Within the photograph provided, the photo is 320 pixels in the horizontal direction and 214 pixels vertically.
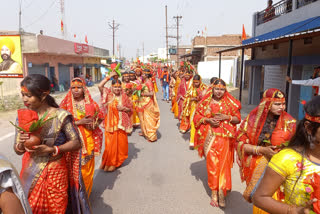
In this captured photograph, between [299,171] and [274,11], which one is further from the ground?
[274,11]

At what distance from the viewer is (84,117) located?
13.0ft

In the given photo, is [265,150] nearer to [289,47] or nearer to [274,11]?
[289,47]

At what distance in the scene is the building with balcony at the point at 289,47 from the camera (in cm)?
788

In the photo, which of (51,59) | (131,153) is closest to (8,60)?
(51,59)

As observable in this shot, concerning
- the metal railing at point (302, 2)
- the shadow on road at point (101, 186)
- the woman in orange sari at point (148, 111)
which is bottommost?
the shadow on road at point (101, 186)

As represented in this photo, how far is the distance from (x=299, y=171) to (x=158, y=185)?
324 centimetres

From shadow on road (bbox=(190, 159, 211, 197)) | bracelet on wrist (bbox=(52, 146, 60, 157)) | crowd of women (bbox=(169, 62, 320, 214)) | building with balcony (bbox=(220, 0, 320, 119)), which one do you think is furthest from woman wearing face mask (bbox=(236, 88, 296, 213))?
building with balcony (bbox=(220, 0, 320, 119))

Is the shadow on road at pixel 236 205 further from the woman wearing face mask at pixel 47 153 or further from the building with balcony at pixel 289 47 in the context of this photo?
the building with balcony at pixel 289 47

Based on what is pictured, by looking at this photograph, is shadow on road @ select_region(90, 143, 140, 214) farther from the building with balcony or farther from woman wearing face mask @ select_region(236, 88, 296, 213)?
the building with balcony

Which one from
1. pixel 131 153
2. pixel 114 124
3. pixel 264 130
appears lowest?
pixel 131 153

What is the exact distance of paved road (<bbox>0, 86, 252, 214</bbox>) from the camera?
12.7 feet

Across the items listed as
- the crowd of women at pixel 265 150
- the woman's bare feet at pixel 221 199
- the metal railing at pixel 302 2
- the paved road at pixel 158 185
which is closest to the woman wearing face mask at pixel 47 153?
the paved road at pixel 158 185

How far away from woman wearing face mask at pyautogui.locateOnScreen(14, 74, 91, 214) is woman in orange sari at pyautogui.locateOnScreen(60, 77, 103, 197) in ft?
4.25

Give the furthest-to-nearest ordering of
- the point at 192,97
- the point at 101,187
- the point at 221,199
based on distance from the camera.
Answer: the point at 192,97 → the point at 101,187 → the point at 221,199
